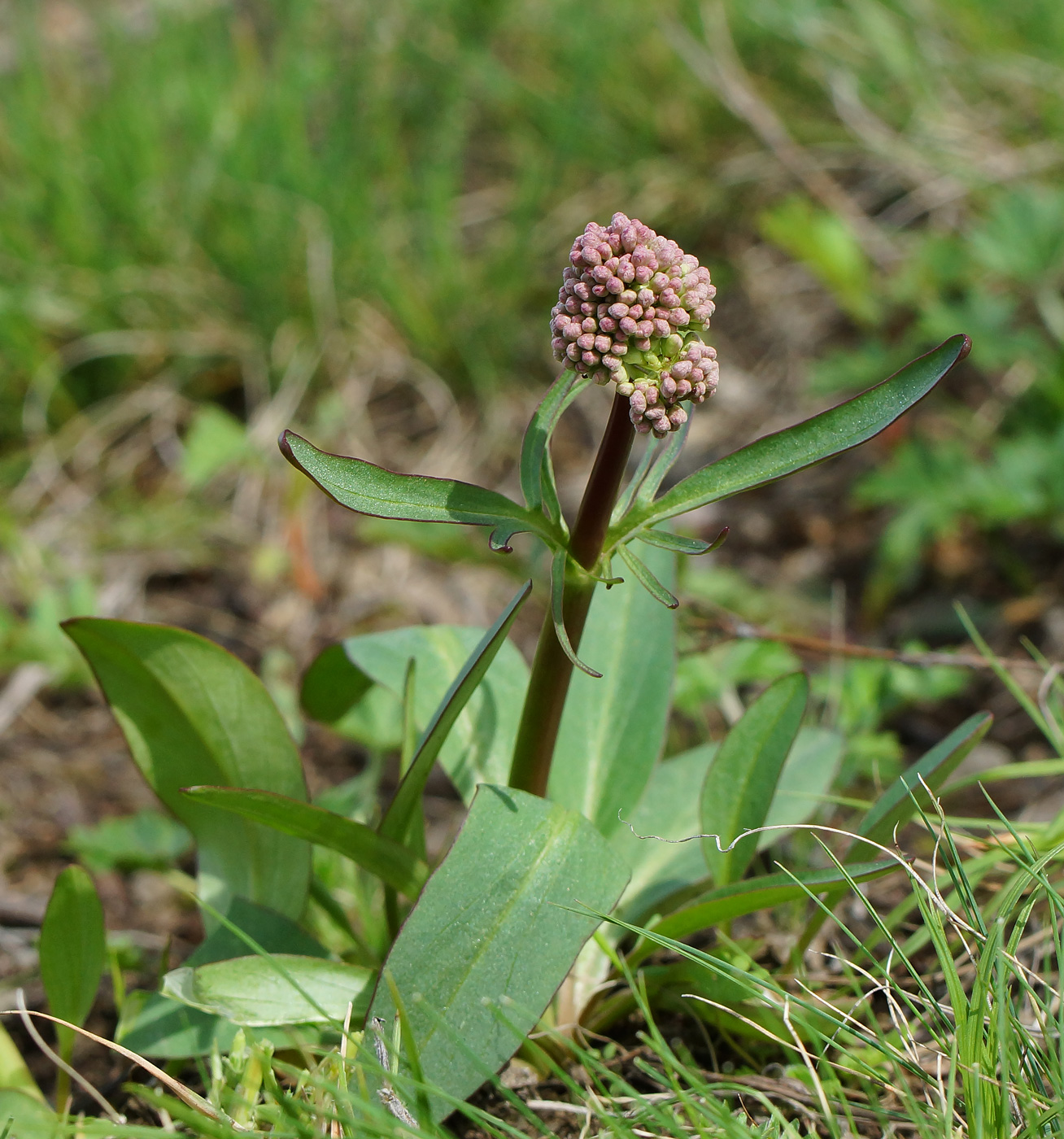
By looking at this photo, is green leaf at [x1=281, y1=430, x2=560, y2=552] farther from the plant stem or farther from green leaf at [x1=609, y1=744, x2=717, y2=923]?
green leaf at [x1=609, y1=744, x2=717, y2=923]

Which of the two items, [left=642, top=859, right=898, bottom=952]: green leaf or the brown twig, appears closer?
[left=642, top=859, right=898, bottom=952]: green leaf

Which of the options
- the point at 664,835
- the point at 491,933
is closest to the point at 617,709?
the point at 664,835

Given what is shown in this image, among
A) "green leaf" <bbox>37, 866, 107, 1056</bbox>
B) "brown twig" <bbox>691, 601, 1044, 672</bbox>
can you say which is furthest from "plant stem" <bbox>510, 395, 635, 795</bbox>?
"brown twig" <bbox>691, 601, 1044, 672</bbox>

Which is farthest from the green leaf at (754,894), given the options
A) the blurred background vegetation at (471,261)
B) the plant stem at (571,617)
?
the blurred background vegetation at (471,261)

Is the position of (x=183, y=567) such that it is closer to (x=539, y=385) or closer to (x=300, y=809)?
(x=539, y=385)

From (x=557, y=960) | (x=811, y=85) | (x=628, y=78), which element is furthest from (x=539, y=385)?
(x=557, y=960)
